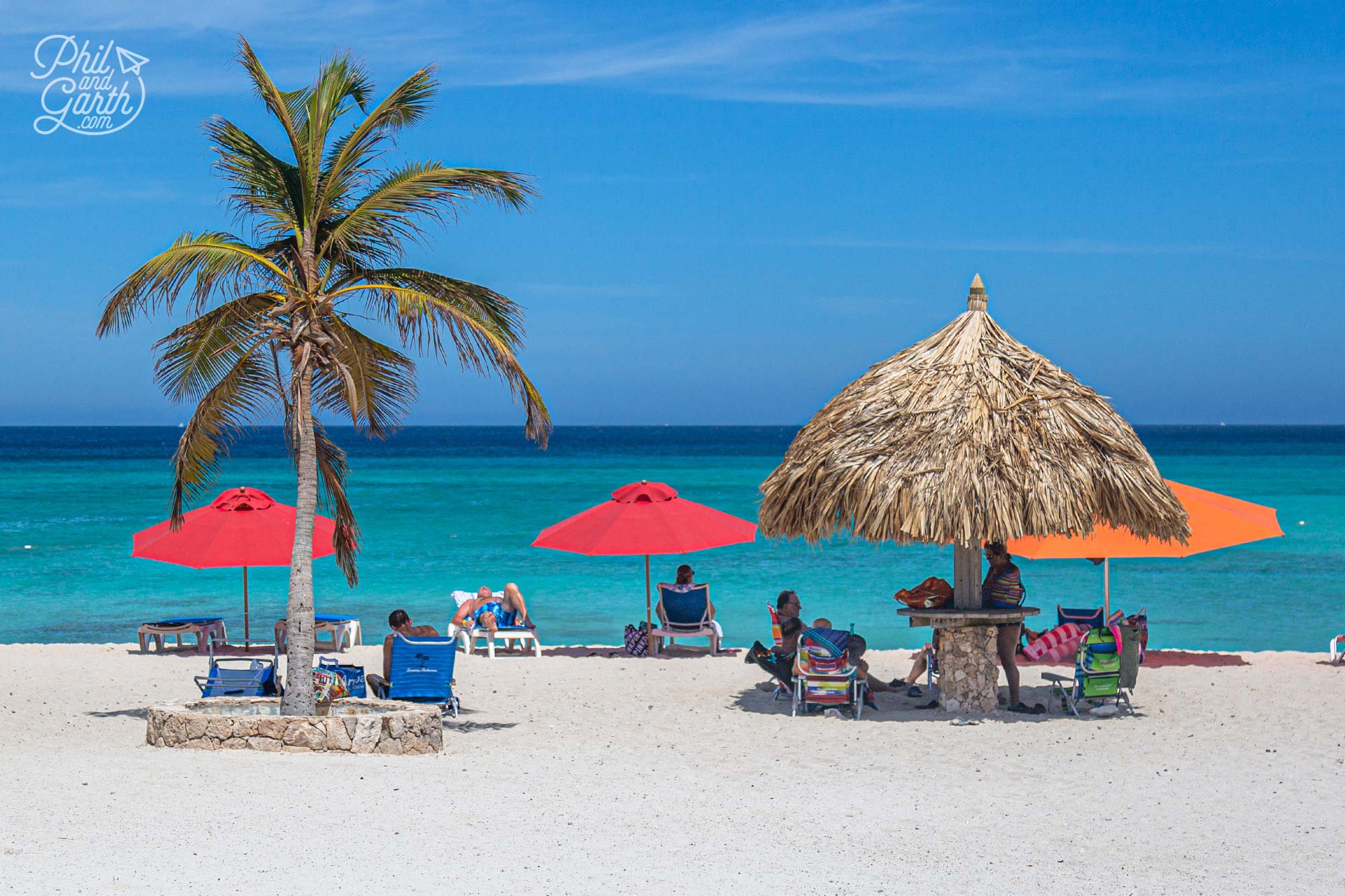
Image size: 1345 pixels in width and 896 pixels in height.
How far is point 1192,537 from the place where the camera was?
39.2 ft

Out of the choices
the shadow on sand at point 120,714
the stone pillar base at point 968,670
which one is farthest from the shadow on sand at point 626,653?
the shadow on sand at point 120,714

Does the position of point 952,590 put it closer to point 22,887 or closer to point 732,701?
point 732,701

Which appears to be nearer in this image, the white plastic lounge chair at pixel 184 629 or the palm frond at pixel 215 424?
the palm frond at pixel 215 424

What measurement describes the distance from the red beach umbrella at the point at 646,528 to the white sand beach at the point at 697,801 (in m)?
1.95

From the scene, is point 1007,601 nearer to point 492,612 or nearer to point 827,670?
point 827,670

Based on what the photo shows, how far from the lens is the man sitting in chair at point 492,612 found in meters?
13.8

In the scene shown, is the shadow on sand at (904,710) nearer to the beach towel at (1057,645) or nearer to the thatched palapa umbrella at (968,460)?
the beach towel at (1057,645)

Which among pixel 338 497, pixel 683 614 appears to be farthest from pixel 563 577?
pixel 338 497

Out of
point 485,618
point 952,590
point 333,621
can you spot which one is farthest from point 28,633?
point 952,590

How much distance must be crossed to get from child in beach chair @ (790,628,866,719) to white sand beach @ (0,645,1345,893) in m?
0.19

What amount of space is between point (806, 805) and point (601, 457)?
84.2 metres

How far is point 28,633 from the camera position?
1769 centimetres

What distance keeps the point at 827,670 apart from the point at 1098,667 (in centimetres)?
201

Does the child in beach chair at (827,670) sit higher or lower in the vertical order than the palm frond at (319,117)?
lower
